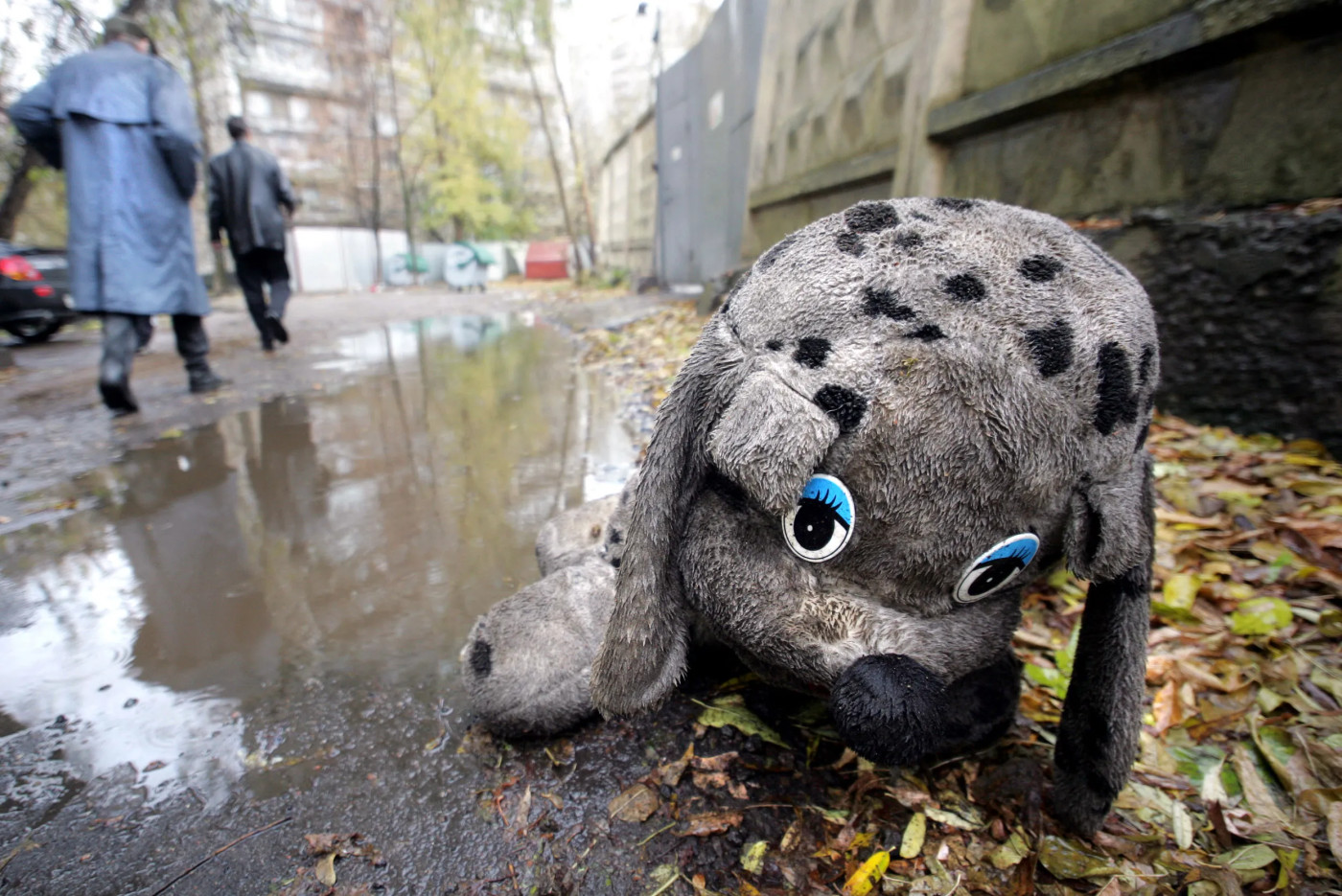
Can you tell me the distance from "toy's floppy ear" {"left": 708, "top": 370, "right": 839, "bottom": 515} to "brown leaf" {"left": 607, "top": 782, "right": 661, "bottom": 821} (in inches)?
27.2

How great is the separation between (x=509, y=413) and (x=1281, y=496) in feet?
12.1

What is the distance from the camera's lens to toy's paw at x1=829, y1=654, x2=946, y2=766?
2.67ft

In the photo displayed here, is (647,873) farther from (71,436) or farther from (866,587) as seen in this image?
(71,436)

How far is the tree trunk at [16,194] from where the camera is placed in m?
8.63

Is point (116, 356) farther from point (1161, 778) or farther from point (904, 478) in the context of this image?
point (1161, 778)

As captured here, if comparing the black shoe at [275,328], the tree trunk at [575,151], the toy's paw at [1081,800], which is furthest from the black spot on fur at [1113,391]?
the tree trunk at [575,151]

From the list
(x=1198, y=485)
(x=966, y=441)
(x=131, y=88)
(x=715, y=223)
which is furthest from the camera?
(x=715, y=223)

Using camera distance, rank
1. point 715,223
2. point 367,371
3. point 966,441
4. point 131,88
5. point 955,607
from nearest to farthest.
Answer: point 966,441
point 955,607
point 131,88
point 367,371
point 715,223

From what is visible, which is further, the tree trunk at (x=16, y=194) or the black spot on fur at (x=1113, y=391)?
the tree trunk at (x=16, y=194)

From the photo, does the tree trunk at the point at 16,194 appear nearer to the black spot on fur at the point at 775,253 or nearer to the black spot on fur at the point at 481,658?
the black spot on fur at the point at 481,658

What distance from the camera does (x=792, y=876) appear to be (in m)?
1.08

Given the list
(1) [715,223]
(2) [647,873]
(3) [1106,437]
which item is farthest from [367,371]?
(3) [1106,437]

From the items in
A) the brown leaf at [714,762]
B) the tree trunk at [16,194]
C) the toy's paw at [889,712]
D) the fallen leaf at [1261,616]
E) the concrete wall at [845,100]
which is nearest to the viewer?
the toy's paw at [889,712]

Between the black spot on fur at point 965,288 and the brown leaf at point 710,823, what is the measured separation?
38.7 inches
